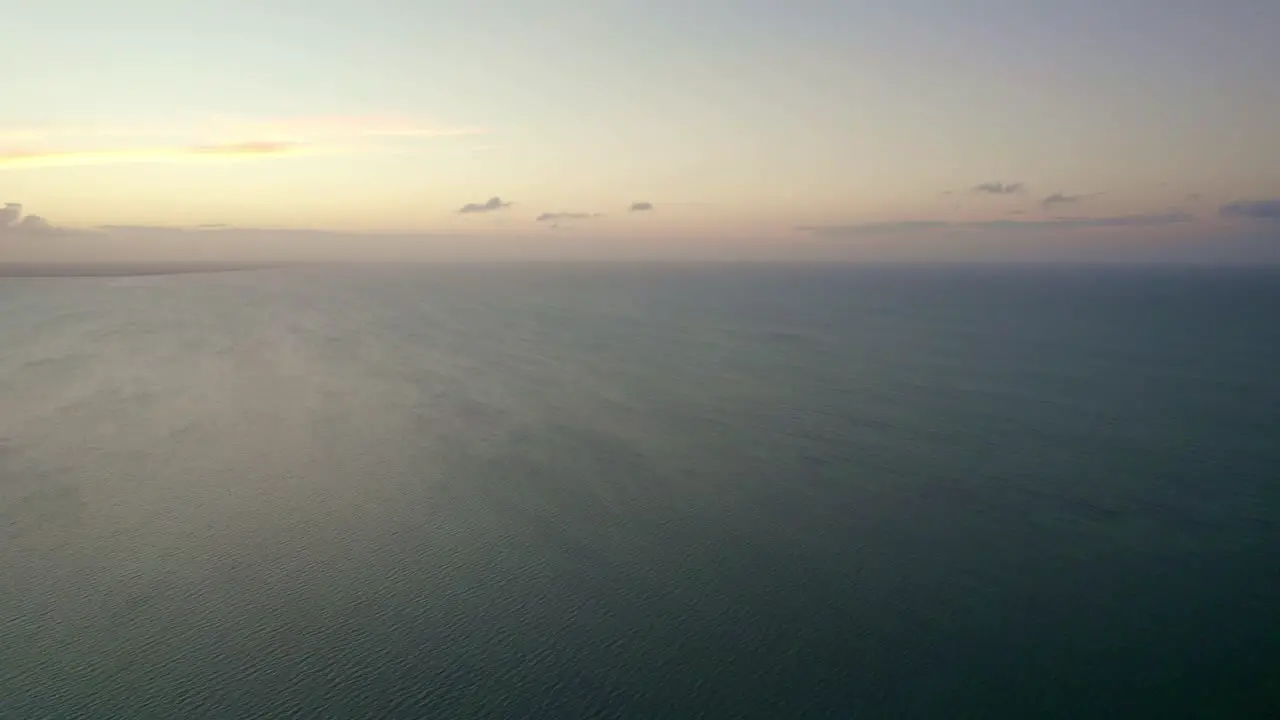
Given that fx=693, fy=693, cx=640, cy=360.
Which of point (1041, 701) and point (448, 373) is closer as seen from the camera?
point (1041, 701)

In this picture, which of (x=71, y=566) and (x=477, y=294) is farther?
(x=477, y=294)

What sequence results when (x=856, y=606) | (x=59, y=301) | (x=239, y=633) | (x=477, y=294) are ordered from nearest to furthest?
(x=239, y=633) → (x=856, y=606) → (x=59, y=301) → (x=477, y=294)

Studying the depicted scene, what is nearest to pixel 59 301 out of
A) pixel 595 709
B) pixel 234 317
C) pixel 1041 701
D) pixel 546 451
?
pixel 234 317

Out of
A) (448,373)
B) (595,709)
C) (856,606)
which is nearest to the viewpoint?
(595,709)

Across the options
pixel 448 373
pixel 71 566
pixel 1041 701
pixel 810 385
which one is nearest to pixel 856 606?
pixel 1041 701

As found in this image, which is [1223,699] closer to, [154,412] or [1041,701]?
[1041,701]

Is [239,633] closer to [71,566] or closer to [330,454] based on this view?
[71,566]
